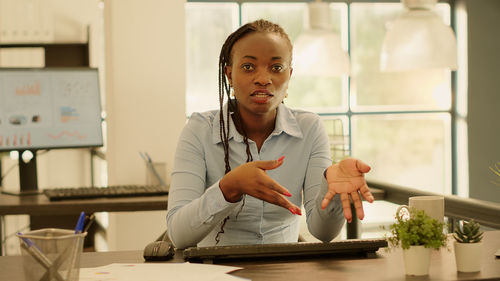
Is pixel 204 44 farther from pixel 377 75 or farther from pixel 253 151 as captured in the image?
pixel 253 151

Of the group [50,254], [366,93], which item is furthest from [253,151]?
[366,93]

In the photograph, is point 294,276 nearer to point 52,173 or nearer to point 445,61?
point 445,61

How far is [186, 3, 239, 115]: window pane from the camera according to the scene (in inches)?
269

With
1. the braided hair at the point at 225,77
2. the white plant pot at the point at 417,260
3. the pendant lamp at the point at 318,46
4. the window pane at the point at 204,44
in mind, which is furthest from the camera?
the window pane at the point at 204,44

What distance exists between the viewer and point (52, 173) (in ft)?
19.4

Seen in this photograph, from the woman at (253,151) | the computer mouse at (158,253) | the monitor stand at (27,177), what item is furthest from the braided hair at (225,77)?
the monitor stand at (27,177)

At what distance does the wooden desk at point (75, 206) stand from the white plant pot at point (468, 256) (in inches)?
62.9

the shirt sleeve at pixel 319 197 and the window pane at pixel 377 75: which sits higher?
the window pane at pixel 377 75

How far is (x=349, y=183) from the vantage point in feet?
4.69

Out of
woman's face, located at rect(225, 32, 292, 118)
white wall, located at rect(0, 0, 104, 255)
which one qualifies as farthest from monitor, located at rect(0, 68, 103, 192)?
white wall, located at rect(0, 0, 104, 255)

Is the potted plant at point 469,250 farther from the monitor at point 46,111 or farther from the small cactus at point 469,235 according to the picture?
the monitor at point 46,111

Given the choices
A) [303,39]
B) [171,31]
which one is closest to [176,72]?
[171,31]

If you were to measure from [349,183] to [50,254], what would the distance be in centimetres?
62

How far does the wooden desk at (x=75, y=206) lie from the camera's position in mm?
2674
